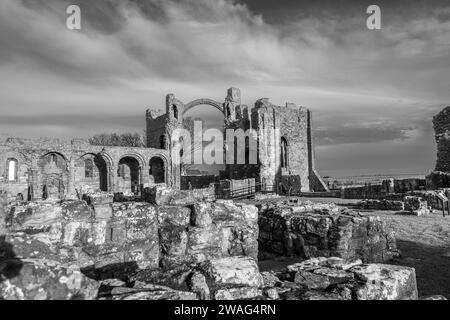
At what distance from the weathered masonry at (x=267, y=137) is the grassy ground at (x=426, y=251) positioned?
14621 millimetres

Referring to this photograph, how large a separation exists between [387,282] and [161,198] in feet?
9.05

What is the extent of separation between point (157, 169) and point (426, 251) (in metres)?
29.4

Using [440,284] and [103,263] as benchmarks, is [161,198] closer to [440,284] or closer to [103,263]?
[103,263]

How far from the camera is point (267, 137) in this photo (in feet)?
89.2

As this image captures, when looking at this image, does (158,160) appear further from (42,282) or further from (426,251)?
(42,282)

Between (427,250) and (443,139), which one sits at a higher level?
(443,139)

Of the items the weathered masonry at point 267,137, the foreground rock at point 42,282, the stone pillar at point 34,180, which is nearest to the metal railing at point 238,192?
the weathered masonry at point 267,137

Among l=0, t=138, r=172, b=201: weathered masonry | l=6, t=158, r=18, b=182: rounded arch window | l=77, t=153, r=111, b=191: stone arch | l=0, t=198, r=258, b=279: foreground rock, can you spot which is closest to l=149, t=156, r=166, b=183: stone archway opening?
l=0, t=138, r=172, b=201: weathered masonry

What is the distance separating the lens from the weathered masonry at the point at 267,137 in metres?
26.6

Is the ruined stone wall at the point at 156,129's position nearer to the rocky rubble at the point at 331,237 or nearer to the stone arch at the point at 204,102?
the stone arch at the point at 204,102

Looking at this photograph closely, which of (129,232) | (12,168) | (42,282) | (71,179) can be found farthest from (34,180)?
(42,282)

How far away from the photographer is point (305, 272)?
3150 mm

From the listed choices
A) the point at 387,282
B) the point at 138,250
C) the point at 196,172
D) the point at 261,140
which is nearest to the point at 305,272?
the point at 387,282

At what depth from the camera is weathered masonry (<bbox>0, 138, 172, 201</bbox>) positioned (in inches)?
993
